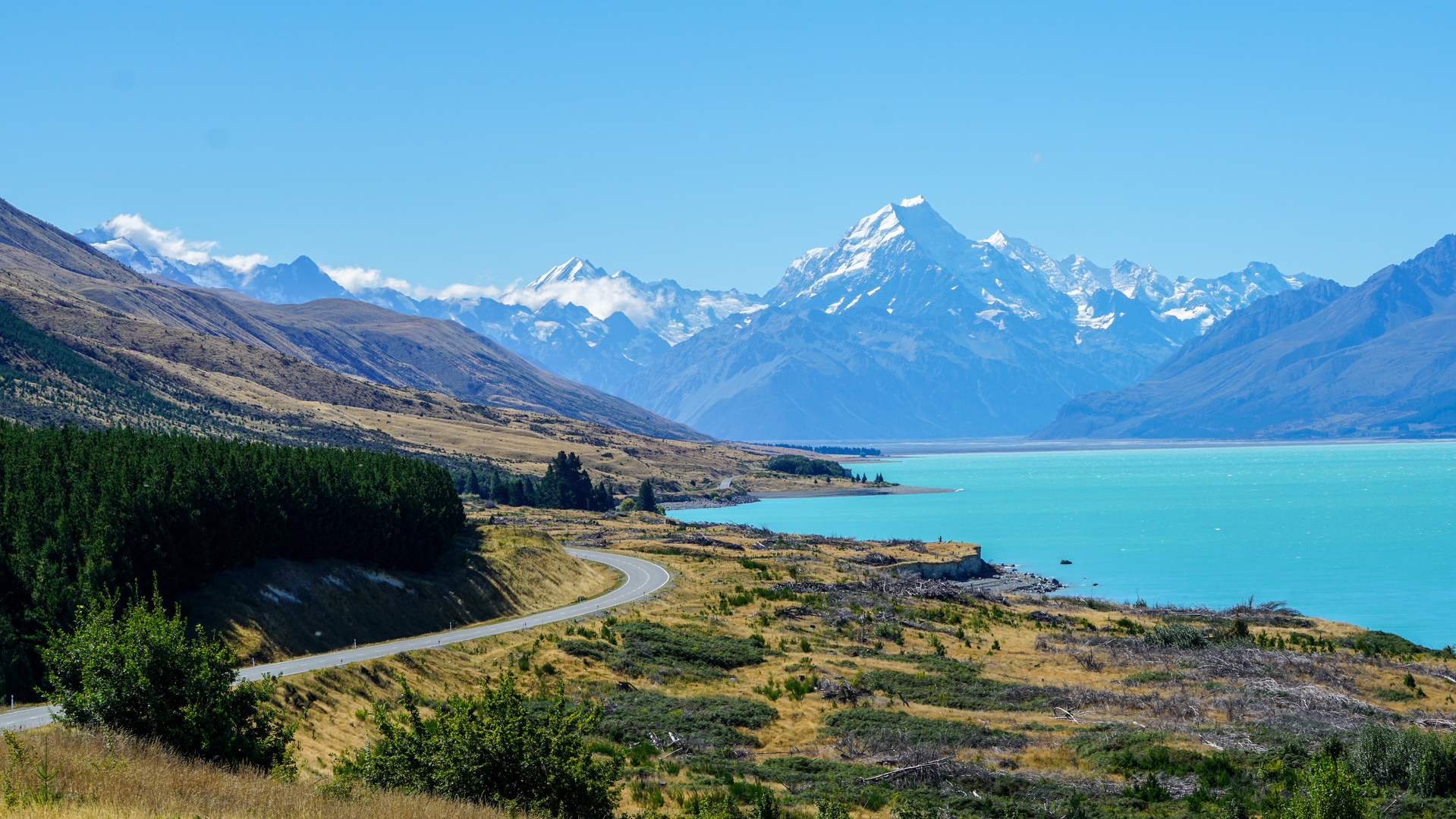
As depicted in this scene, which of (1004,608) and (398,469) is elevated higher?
(398,469)

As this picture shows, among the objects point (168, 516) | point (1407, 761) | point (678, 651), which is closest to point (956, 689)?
point (678, 651)

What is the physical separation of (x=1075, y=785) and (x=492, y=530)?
61.0 meters

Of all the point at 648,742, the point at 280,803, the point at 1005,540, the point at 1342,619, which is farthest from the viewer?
the point at 1005,540

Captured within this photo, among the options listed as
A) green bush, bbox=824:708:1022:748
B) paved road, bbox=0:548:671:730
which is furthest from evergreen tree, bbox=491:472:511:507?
green bush, bbox=824:708:1022:748

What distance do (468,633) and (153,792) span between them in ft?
116

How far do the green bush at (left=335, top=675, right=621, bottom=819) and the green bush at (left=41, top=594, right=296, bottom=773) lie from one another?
2.31 m

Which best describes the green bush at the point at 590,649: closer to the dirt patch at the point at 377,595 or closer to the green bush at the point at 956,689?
the dirt patch at the point at 377,595

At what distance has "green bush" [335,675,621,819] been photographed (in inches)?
764

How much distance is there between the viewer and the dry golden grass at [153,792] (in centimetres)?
1622

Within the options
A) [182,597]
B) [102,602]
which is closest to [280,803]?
[102,602]

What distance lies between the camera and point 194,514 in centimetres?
4556

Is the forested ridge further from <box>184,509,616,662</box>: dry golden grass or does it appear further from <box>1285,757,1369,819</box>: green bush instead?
<box>1285,757,1369,819</box>: green bush

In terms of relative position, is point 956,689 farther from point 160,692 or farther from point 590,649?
point 160,692

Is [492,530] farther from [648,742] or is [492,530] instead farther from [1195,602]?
[1195,602]
